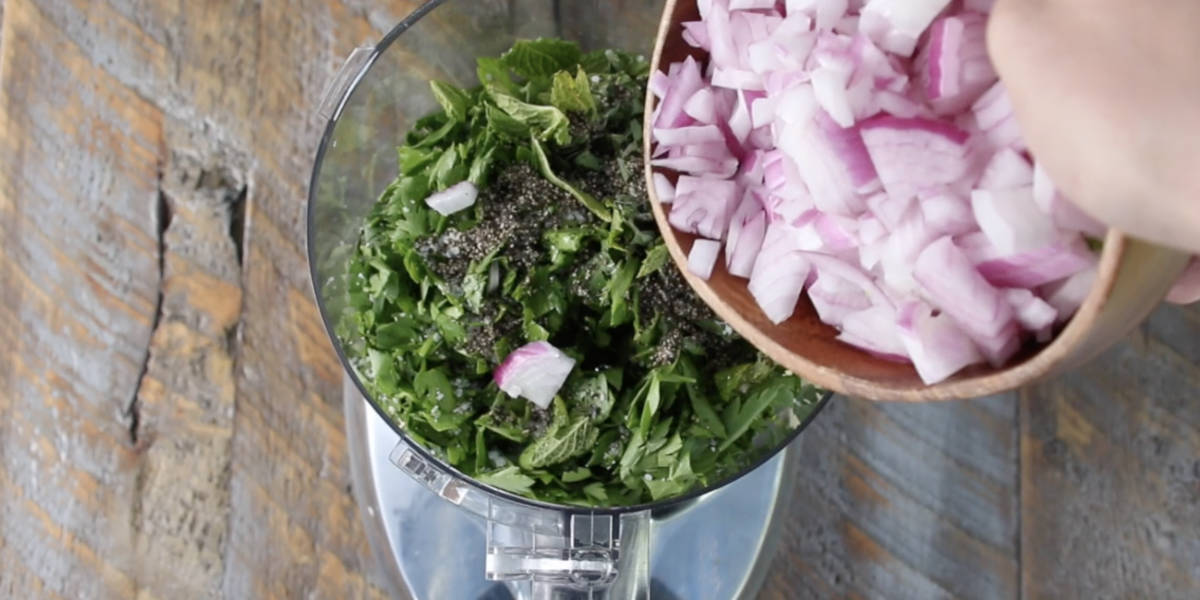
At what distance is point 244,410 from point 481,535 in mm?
281

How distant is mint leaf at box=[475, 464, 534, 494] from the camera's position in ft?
2.47

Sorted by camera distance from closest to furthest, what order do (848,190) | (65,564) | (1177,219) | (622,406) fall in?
(1177,219), (848,190), (622,406), (65,564)

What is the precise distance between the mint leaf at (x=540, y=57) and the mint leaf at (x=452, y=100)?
42 mm

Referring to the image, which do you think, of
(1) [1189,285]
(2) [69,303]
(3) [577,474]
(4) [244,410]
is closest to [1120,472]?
(1) [1189,285]

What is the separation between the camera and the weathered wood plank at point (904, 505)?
1.02 meters

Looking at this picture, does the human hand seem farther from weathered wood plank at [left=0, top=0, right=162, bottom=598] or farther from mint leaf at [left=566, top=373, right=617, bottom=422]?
weathered wood plank at [left=0, top=0, right=162, bottom=598]

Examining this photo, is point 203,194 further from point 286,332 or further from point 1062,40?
point 1062,40

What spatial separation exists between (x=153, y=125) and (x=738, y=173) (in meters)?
0.69

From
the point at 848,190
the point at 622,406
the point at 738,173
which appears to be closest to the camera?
the point at 848,190

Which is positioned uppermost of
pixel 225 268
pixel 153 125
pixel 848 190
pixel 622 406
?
pixel 153 125

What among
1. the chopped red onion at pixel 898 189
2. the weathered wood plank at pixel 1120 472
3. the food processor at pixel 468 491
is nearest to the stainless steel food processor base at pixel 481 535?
the food processor at pixel 468 491

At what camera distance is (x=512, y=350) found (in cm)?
74

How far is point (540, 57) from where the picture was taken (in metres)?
0.79

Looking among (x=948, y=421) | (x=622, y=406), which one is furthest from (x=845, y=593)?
(x=622, y=406)
